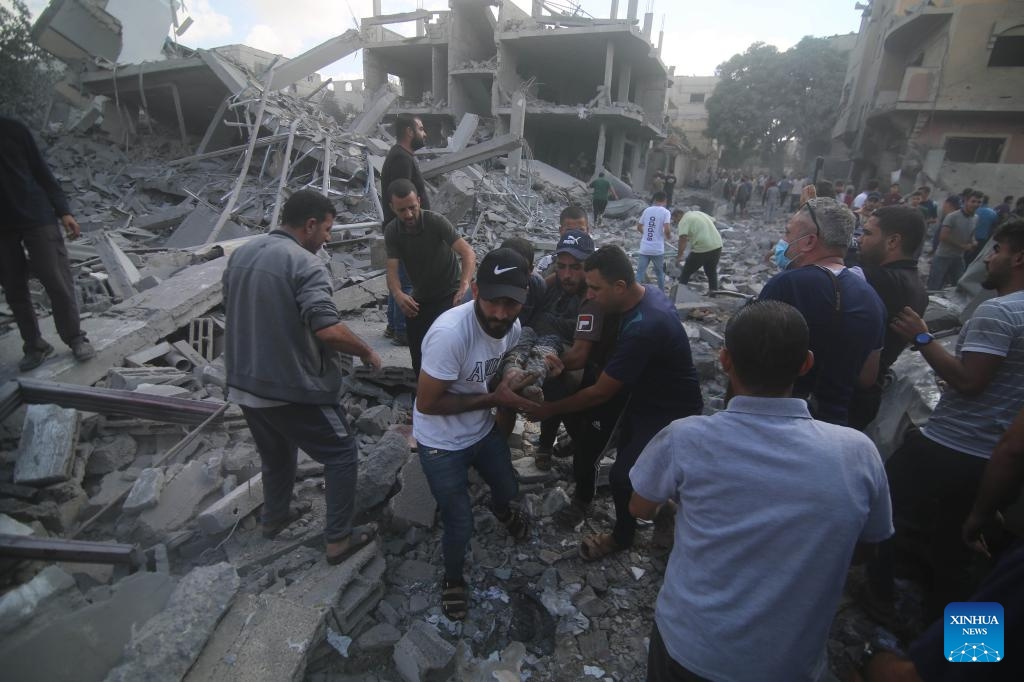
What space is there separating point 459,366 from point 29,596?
2.12 meters

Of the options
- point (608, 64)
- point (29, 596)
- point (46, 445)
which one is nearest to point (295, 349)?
point (29, 596)

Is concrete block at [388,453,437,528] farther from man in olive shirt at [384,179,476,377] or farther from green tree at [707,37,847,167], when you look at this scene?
green tree at [707,37,847,167]

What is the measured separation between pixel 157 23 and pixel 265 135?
10.8 meters

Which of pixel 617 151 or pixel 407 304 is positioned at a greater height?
pixel 617 151

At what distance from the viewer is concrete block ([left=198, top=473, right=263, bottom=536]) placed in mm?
2683

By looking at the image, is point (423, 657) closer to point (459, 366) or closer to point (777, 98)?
point (459, 366)

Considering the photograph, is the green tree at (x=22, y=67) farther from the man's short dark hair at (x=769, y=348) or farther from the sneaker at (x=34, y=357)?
the man's short dark hair at (x=769, y=348)

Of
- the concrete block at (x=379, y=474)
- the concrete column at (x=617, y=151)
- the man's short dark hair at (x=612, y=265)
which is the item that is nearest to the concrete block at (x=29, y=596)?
the concrete block at (x=379, y=474)

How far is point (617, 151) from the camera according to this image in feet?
78.6

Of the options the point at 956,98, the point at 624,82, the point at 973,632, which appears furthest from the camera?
the point at 624,82

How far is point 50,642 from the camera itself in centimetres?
192

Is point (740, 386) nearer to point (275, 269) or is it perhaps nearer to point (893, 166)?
point (275, 269)

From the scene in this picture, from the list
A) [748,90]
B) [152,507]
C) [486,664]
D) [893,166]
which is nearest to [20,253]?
[152,507]

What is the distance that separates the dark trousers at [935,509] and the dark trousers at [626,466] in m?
1.16
